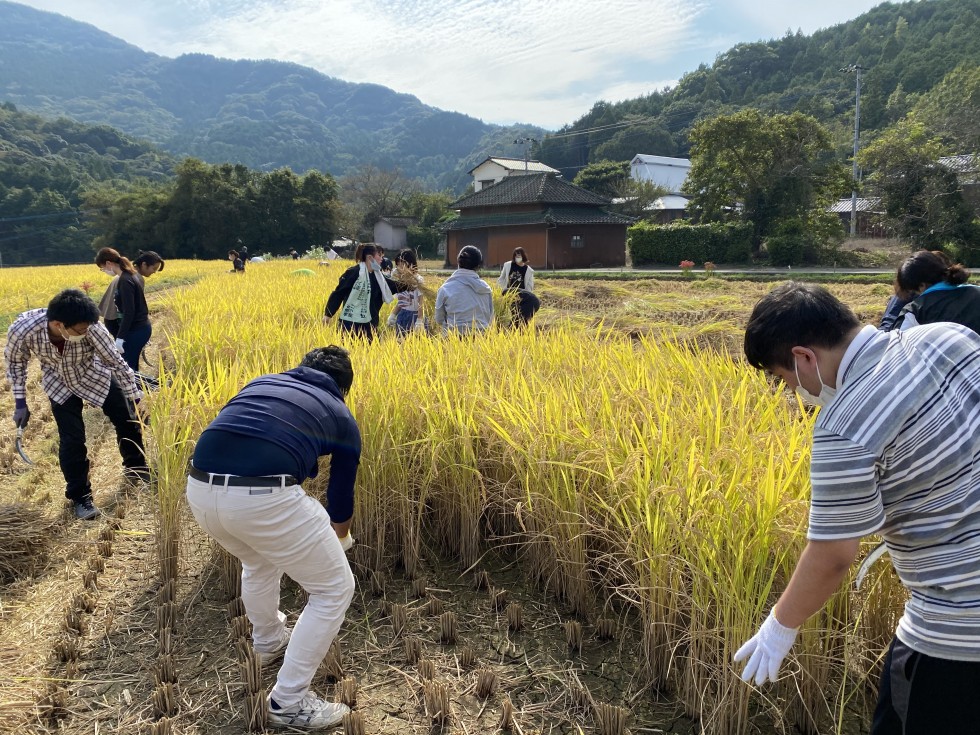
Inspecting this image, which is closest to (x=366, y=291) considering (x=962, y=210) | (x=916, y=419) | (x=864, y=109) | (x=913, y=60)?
(x=916, y=419)

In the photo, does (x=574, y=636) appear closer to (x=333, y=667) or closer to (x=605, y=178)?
(x=333, y=667)

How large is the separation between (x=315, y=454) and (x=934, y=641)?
1.57m

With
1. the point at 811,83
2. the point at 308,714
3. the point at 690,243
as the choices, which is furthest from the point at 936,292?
the point at 811,83

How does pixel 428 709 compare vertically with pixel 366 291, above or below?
below

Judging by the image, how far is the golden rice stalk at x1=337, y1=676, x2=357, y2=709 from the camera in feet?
6.22

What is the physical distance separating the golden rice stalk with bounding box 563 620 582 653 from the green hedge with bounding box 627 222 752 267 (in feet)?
85.7

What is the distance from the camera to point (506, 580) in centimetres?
254

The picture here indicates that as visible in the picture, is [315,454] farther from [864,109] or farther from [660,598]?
[864,109]

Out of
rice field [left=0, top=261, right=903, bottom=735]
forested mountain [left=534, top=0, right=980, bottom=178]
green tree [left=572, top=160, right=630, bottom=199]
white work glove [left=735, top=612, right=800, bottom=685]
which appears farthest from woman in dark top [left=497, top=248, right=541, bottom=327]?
forested mountain [left=534, top=0, right=980, bottom=178]

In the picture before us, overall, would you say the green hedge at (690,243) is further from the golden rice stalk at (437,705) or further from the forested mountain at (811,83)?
the golden rice stalk at (437,705)

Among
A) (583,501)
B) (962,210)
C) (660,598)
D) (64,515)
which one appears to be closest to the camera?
(660,598)

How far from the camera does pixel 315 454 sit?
1.81 meters

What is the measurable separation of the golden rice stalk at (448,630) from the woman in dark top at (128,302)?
391cm

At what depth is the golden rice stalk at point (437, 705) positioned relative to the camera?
1814 mm
